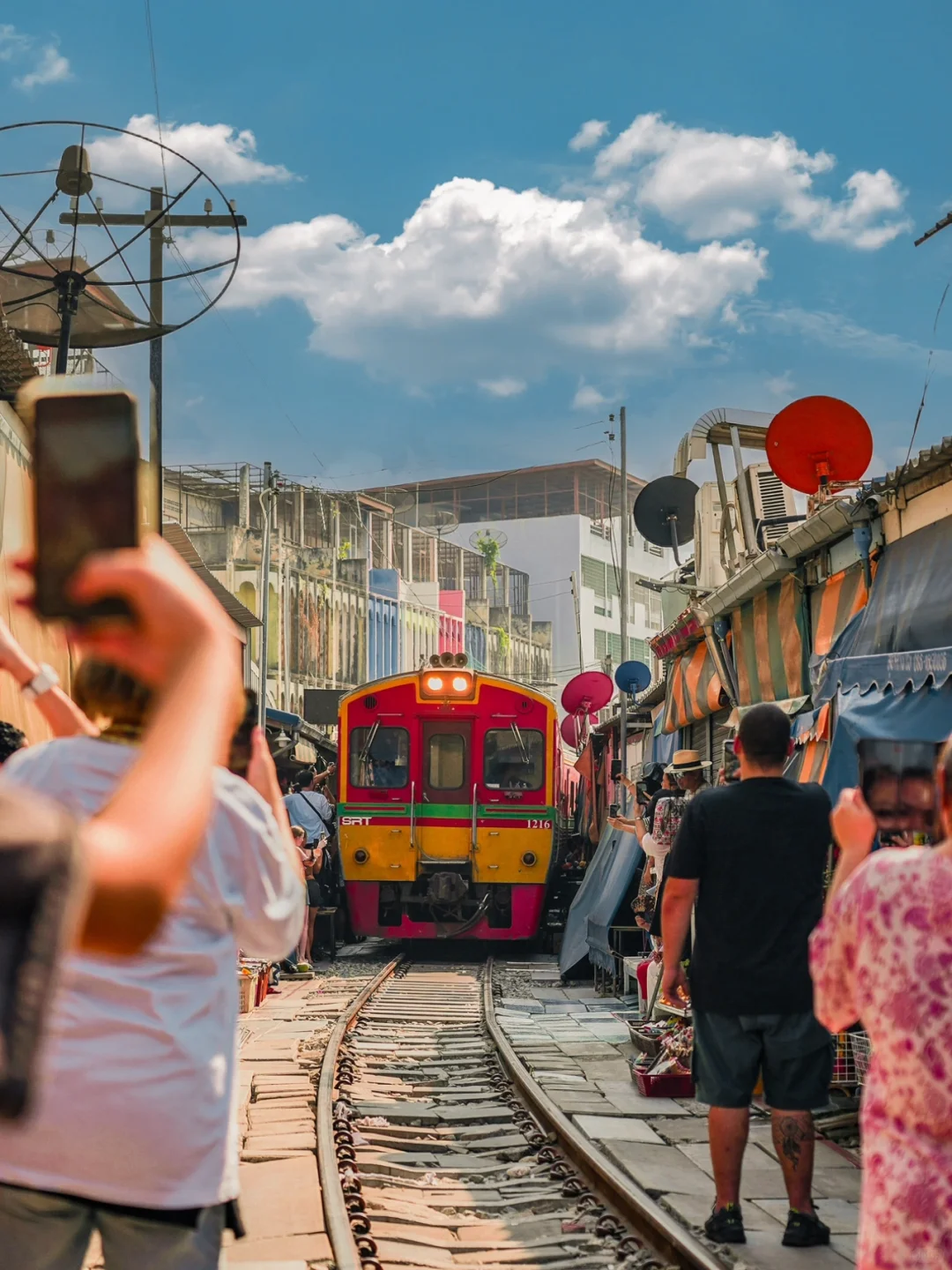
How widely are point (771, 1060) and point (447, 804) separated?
1313 cm

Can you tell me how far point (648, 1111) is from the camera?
8109 mm

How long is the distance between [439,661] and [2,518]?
25.6 ft

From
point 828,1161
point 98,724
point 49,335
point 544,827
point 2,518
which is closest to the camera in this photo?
point 98,724

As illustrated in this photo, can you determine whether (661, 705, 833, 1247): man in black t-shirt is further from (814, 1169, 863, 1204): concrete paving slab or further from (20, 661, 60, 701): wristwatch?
(20, 661, 60, 701): wristwatch

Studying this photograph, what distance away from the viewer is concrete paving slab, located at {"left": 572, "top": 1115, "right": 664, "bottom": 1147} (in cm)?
736

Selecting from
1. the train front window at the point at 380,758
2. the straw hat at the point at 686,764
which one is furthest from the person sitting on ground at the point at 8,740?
the train front window at the point at 380,758

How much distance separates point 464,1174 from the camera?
705cm

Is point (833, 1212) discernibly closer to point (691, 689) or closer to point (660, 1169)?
point (660, 1169)

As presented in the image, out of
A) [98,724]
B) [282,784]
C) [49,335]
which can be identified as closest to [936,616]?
[98,724]

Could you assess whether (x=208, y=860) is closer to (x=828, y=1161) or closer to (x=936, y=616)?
(x=828, y=1161)

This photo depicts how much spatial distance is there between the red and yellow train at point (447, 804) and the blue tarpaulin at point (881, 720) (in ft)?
35.6

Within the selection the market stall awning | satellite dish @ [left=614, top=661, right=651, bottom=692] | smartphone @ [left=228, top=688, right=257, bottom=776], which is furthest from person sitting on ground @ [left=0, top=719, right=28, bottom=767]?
satellite dish @ [left=614, top=661, right=651, bottom=692]

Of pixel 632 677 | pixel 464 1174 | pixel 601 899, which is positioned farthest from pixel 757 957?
pixel 632 677

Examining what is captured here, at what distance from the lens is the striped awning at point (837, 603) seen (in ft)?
34.6
